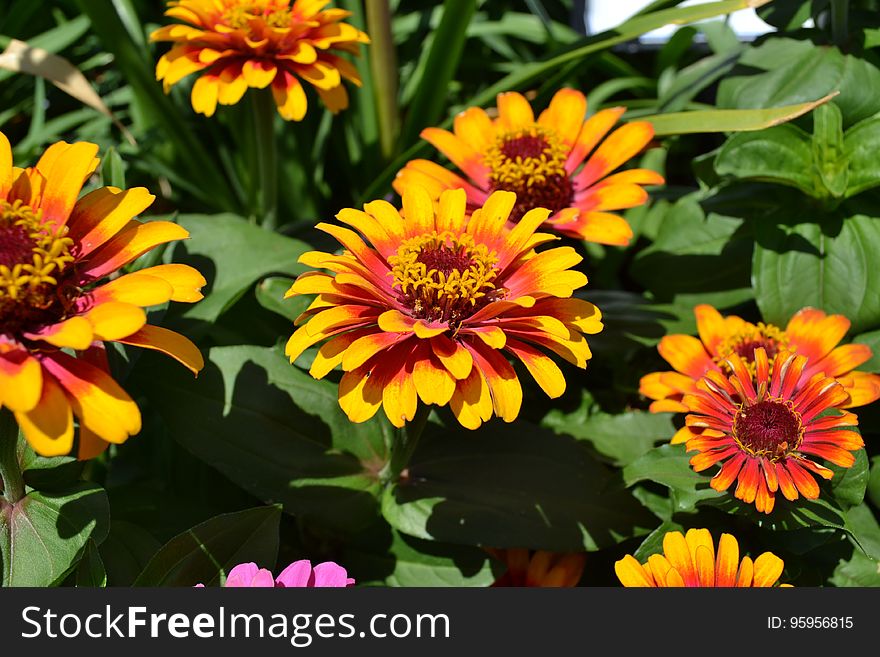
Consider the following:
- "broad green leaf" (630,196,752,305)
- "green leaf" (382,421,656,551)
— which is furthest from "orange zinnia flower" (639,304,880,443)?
"broad green leaf" (630,196,752,305)

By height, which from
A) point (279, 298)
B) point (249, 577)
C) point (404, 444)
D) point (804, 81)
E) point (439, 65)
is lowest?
point (249, 577)

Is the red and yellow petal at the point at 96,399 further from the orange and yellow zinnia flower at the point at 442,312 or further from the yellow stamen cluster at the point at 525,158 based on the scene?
the yellow stamen cluster at the point at 525,158

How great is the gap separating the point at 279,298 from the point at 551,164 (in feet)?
1.41

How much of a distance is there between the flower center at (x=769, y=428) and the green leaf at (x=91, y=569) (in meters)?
0.73

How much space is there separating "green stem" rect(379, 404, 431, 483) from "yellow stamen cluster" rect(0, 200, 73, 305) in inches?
17.1

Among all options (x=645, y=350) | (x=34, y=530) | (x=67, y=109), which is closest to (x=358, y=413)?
(x=34, y=530)

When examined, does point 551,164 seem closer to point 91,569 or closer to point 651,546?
point 651,546

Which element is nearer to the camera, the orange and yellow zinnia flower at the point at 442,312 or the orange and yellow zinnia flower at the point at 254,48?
the orange and yellow zinnia flower at the point at 442,312

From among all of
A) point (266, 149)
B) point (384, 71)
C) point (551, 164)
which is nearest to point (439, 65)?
point (384, 71)

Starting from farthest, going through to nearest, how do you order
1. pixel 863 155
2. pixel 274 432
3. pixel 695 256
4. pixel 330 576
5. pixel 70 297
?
pixel 695 256, pixel 863 155, pixel 274 432, pixel 330 576, pixel 70 297

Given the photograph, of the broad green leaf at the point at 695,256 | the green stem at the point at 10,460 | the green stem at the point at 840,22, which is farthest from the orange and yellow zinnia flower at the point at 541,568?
the green stem at the point at 840,22

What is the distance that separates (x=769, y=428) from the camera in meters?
1.05

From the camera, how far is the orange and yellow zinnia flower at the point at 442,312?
35.9 inches

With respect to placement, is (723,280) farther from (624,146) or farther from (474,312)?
(474,312)
